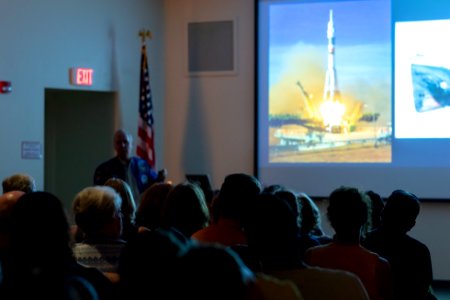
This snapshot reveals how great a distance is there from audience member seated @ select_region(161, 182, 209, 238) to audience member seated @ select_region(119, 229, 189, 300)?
1.70 m

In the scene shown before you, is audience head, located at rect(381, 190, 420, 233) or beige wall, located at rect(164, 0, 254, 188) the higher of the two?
beige wall, located at rect(164, 0, 254, 188)

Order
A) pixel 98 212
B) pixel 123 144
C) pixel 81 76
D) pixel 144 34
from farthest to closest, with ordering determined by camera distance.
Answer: pixel 144 34, pixel 81 76, pixel 123 144, pixel 98 212

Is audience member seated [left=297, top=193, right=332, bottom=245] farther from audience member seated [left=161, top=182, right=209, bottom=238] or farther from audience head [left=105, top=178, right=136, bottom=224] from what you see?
audience head [left=105, top=178, right=136, bottom=224]

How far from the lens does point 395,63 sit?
26.7ft

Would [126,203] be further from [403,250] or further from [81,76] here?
[81,76]

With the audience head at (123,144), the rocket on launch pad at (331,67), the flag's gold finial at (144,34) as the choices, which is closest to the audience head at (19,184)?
the audience head at (123,144)

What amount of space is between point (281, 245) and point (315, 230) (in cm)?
183

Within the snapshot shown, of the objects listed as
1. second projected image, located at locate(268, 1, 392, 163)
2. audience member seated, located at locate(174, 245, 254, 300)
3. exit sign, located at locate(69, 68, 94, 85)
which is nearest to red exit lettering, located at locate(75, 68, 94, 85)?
exit sign, located at locate(69, 68, 94, 85)

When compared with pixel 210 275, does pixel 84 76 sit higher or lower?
higher

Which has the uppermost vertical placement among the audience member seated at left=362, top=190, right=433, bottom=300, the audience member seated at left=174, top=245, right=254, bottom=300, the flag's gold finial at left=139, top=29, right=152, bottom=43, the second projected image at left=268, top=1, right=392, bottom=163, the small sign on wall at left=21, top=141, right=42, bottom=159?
the flag's gold finial at left=139, top=29, right=152, bottom=43

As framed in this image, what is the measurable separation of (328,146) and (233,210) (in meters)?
5.07

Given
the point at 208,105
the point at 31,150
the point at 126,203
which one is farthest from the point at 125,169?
the point at 126,203

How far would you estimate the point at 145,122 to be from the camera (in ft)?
27.9

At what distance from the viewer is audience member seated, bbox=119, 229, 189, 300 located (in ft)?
5.15
